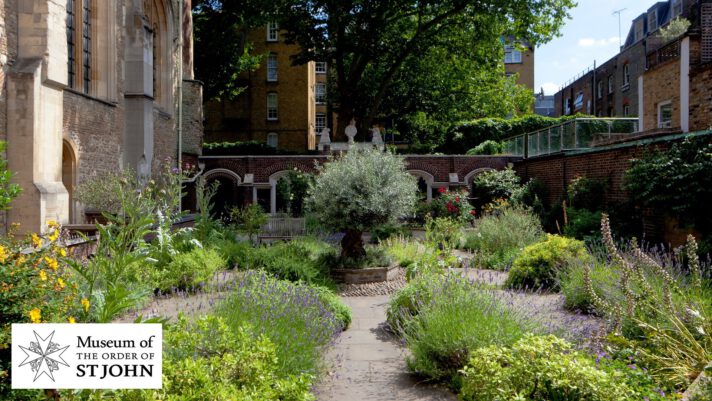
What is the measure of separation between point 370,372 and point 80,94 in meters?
13.5

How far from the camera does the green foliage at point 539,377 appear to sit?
3.62m

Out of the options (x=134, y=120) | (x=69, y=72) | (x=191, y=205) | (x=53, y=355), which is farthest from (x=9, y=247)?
(x=191, y=205)

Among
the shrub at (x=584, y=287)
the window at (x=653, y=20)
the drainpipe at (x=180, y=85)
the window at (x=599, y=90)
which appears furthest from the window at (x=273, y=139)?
the shrub at (x=584, y=287)

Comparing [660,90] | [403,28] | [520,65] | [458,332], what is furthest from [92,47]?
[520,65]

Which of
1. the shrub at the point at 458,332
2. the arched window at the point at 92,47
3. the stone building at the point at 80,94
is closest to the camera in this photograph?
the shrub at the point at 458,332

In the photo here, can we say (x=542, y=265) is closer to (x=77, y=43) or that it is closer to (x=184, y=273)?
(x=184, y=273)

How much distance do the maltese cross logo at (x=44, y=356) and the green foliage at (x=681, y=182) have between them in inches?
424

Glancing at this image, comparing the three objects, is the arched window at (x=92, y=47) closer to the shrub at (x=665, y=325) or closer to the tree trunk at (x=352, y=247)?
the tree trunk at (x=352, y=247)

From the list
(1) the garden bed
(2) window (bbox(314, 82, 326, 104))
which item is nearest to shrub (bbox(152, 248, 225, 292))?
(1) the garden bed

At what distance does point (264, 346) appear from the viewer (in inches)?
167

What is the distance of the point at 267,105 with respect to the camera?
42.6 meters

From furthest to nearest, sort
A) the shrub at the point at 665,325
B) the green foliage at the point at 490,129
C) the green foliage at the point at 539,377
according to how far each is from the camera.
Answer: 1. the green foliage at the point at 490,129
2. the shrub at the point at 665,325
3. the green foliage at the point at 539,377

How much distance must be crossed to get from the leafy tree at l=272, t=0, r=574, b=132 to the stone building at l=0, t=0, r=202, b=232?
5833 millimetres

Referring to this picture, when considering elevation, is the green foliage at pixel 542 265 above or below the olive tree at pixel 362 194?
below
